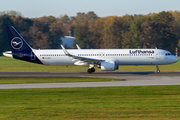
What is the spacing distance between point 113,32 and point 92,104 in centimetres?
9462

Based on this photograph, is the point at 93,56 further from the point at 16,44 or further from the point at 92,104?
the point at 92,104

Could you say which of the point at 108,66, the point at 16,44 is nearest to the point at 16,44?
the point at 16,44

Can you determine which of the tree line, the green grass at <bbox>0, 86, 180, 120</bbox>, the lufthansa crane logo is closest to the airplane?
the lufthansa crane logo

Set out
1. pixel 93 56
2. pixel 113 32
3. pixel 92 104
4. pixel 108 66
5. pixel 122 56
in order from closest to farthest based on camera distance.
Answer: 1. pixel 92 104
2. pixel 108 66
3. pixel 122 56
4. pixel 93 56
5. pixel 113 32

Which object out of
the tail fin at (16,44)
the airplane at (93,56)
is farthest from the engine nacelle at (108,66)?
the tail fin at (16,44)

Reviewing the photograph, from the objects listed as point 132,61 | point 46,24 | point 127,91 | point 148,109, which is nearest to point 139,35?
point 46,24

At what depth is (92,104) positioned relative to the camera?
1497 centimetres

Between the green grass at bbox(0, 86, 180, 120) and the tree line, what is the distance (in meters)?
79.8

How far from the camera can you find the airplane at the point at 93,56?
37125 mm

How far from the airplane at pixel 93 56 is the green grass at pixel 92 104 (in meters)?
17.1

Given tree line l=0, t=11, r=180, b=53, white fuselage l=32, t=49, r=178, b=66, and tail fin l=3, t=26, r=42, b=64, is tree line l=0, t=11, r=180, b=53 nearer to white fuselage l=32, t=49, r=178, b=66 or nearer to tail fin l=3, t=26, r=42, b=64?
white fuselage l=32, t=49, r=178, b=66

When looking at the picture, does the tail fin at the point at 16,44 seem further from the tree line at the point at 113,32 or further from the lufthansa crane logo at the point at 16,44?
the tree line at the point at 113,32

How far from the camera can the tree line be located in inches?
3831

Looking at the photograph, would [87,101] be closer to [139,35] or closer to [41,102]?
[41,102]
